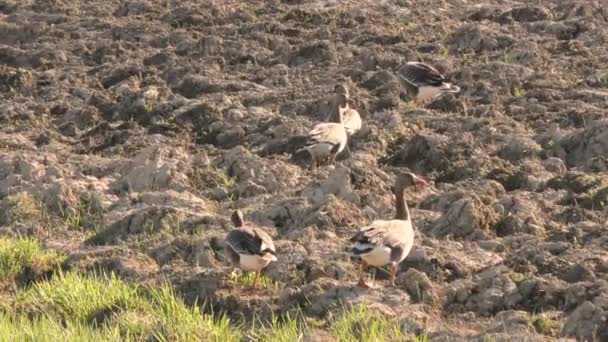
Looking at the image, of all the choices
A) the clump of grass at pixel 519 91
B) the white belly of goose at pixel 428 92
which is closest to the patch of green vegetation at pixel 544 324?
the white belly of goose at pixel 428 92

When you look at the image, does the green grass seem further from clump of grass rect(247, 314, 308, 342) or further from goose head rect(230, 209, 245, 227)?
goose head rect(230, 209, 245, 227)

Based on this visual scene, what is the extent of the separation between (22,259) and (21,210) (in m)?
1.32

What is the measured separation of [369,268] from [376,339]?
91.1 inches

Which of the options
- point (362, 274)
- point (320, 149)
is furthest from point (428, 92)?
point (362, 274)

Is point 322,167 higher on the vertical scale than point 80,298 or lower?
lower

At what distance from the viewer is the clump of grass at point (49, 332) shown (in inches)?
328

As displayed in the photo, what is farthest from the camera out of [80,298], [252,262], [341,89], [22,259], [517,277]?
[341,89]

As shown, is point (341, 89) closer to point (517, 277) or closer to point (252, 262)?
point (252, 262)

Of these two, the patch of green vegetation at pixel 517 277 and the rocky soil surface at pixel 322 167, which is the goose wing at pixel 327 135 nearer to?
the rocky soil surface at pixel 322 167

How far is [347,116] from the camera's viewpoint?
13477 mm

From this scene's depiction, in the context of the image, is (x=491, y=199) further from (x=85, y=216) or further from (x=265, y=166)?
(x=85, y=216)

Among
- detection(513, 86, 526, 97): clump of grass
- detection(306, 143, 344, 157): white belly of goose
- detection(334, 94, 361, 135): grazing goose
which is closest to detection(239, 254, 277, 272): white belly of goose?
detection(306, 143, 344, 157): white belly of goose

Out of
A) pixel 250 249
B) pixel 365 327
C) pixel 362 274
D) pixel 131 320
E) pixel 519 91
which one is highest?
pixel 365 327

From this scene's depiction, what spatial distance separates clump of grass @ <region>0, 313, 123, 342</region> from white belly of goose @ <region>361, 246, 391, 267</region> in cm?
202
